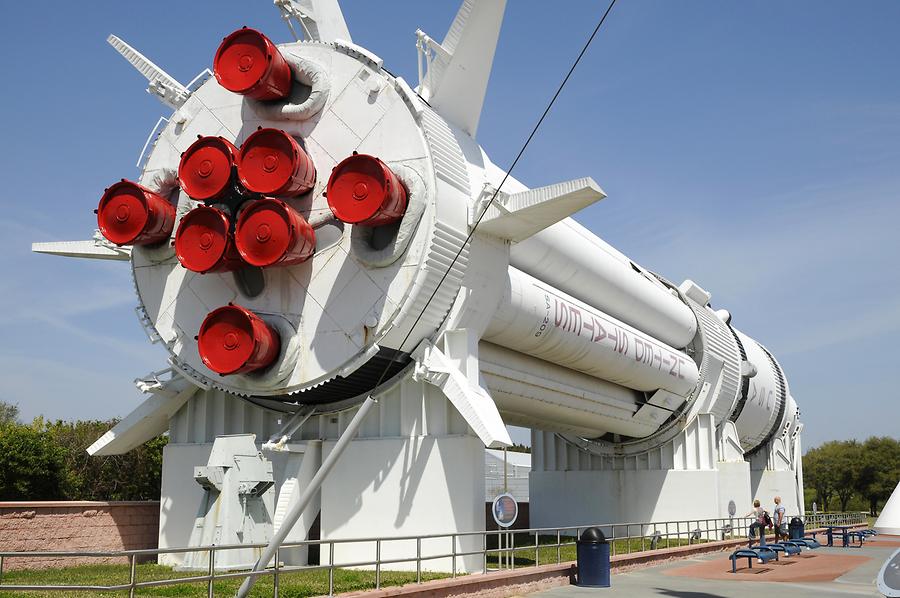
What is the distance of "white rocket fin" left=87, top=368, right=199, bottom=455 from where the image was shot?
1692cm

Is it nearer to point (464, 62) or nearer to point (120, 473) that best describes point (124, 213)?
point (464, 62)

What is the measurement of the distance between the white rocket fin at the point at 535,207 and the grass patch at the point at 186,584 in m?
6.10

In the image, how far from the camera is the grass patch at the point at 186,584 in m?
11.1

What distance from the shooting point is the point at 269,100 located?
15.7 metres

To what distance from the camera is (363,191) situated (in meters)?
14.1

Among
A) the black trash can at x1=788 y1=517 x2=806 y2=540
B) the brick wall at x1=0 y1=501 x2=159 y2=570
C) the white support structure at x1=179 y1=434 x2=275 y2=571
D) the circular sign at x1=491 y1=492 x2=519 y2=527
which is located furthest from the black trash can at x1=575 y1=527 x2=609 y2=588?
the black trash can at x1=788 y1=517 x2=806 y2=540

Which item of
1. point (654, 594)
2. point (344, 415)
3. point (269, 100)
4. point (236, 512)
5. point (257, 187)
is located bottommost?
point (654, 594)

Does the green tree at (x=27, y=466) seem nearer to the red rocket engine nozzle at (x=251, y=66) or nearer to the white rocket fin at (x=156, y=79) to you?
the white rocket fin at (x=156, y=79)

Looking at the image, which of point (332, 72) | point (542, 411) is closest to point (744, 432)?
point (542, 411)

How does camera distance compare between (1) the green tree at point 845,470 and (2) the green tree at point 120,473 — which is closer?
(2) the green tree at point 120,473

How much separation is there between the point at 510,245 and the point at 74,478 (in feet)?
65.3

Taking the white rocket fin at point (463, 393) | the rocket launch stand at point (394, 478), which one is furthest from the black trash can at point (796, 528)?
the white rocket fin at point (463, 393)

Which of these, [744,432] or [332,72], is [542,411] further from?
[744,432]

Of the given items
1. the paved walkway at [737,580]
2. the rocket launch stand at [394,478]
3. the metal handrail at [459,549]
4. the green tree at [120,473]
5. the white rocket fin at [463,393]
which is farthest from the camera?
the green tree at [120,473]
